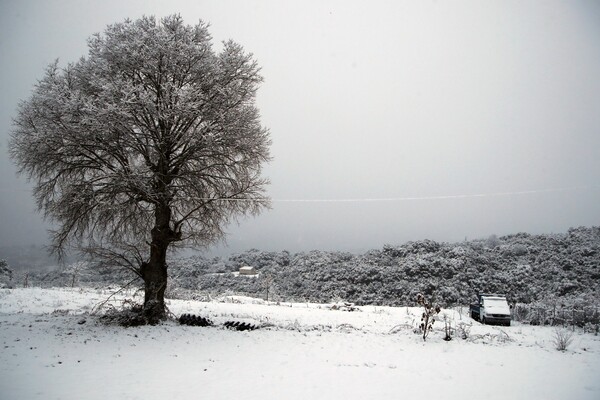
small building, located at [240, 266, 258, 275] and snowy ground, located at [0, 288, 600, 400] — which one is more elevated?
snowy ground, located at [0, 288, 600, 400]

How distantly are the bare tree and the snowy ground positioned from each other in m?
2.92

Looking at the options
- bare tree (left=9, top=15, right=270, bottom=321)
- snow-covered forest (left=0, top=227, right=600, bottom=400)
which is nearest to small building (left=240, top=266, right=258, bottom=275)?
snow-covered forest (left=0, top=227, right=600, bottom=400)

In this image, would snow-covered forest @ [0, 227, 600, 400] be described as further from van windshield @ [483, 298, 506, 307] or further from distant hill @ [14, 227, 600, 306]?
distant hill @ [14, 227, 600, 306]

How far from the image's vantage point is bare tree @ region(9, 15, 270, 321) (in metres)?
11.1

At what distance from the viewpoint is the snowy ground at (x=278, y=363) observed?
6805 mm

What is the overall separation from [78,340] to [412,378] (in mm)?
9369

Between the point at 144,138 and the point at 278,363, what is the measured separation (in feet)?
29.2

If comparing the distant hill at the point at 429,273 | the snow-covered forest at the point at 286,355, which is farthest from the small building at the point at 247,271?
the snow-covered forest at the point at 286,355

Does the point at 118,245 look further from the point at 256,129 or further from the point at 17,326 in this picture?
the point at 256,129

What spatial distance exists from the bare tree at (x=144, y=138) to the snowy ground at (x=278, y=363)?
292 cm

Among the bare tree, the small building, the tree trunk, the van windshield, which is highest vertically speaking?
the bare tree

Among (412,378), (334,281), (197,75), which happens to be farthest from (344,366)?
(334,281)

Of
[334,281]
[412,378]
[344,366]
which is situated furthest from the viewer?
[334,281]

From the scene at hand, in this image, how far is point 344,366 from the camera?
28.1 ft
